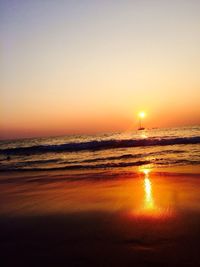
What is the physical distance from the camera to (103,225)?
17.0 feet

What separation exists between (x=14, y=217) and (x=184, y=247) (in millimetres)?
3585

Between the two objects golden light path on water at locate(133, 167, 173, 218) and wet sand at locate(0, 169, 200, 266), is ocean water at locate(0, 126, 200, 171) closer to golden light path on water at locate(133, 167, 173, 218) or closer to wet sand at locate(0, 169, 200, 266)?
wet sand at locate(0, 169, 200, 266)

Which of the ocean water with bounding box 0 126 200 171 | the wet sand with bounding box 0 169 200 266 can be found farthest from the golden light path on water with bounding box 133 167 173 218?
the ocean water with bounding box 0 126 200 171

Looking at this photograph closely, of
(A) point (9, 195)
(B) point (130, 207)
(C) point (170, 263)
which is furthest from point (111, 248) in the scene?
(A) point (9, 195)

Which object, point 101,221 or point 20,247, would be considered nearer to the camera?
point 20,247

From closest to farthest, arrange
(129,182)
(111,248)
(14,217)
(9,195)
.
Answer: (111,248)
(14,217)
(9,195)
(129,182)

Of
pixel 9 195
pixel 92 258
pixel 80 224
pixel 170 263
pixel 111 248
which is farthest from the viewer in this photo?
pixel 9 195

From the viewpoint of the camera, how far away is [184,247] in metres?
3.97

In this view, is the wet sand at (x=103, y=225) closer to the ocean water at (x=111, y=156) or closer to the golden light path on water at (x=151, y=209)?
the golden light path on water at (x=151, y=209)

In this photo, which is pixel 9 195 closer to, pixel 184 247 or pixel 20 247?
pixel 20 247

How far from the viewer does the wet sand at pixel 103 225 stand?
151 inches

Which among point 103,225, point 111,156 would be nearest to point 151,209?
point 103,225

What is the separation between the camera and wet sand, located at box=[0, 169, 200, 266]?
3.85 m

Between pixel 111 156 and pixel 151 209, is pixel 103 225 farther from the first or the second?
pixel 111 156
